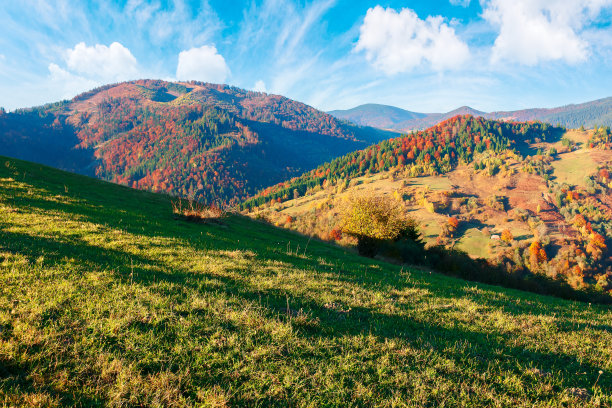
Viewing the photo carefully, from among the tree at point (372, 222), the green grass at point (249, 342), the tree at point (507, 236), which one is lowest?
the green grass at point (249, 342)

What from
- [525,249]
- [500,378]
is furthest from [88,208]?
[525,249]

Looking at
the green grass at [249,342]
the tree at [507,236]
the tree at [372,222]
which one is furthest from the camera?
the tree at [507,236]

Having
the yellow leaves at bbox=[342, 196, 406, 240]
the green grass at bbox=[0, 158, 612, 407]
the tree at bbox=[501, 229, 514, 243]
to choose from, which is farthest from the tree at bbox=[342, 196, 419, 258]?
the tree at bbox=[501, 229, 514, 243]

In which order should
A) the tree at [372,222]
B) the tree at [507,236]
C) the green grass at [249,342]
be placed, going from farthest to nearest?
the tree at [507,236], the tree at [372,222], the green grass at [249,342]

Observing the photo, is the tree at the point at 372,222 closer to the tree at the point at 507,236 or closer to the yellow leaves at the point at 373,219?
the yellow leaves at the point at 373,219

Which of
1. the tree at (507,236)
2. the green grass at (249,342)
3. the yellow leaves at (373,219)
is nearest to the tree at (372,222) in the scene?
the yellow leaves at (373,219)

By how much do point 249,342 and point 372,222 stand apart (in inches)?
1101

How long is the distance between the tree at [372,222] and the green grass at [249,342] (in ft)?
72.8

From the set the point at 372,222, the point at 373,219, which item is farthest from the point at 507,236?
the point at 372,222

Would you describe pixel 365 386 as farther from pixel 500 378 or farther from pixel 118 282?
pixel 118 282

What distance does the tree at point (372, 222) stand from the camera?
102 feet

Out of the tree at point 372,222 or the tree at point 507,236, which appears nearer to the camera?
the tree at point 372,222

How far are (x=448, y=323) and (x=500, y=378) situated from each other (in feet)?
7.78

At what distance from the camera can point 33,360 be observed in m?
3.71
